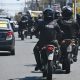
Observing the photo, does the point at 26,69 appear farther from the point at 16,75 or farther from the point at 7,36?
the point at 7,36

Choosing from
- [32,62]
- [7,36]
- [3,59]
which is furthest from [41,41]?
[7,36]

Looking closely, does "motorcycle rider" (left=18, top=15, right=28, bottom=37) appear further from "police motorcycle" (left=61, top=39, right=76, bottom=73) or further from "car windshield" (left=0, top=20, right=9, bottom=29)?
"police motorcycle" (left=61, top=39, right=76, bottom=73)

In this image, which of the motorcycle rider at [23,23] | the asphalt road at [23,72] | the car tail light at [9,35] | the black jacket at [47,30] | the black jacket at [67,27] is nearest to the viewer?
the black jacket at [47,30]

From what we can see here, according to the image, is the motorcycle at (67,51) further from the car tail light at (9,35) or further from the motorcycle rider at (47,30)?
the car tail light at (9,35)

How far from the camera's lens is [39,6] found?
114 m

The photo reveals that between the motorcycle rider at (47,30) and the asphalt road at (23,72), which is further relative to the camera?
the asphalt road at (23,72)

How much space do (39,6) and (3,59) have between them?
93.9 m

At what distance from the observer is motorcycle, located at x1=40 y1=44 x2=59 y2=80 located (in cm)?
1309

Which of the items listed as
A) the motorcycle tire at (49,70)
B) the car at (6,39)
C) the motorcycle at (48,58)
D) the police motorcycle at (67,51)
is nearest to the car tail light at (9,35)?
the car at (6,39)

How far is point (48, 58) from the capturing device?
13.1m

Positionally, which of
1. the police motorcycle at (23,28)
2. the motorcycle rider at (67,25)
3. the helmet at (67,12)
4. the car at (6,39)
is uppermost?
the helmet at (67,12)

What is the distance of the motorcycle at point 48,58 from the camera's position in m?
13.1

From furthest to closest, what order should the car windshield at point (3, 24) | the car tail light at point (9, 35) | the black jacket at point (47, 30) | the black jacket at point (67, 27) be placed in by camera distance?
the car windshield at point (3, 24)
the car tail light at point (9, 35)
the black jacket at point (67, 27)
the black jacket at point (47, 30)

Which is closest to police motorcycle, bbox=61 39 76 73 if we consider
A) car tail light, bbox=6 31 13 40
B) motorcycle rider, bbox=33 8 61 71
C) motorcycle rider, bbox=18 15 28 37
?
motorcycle rider, bbox=33 8 61 71
